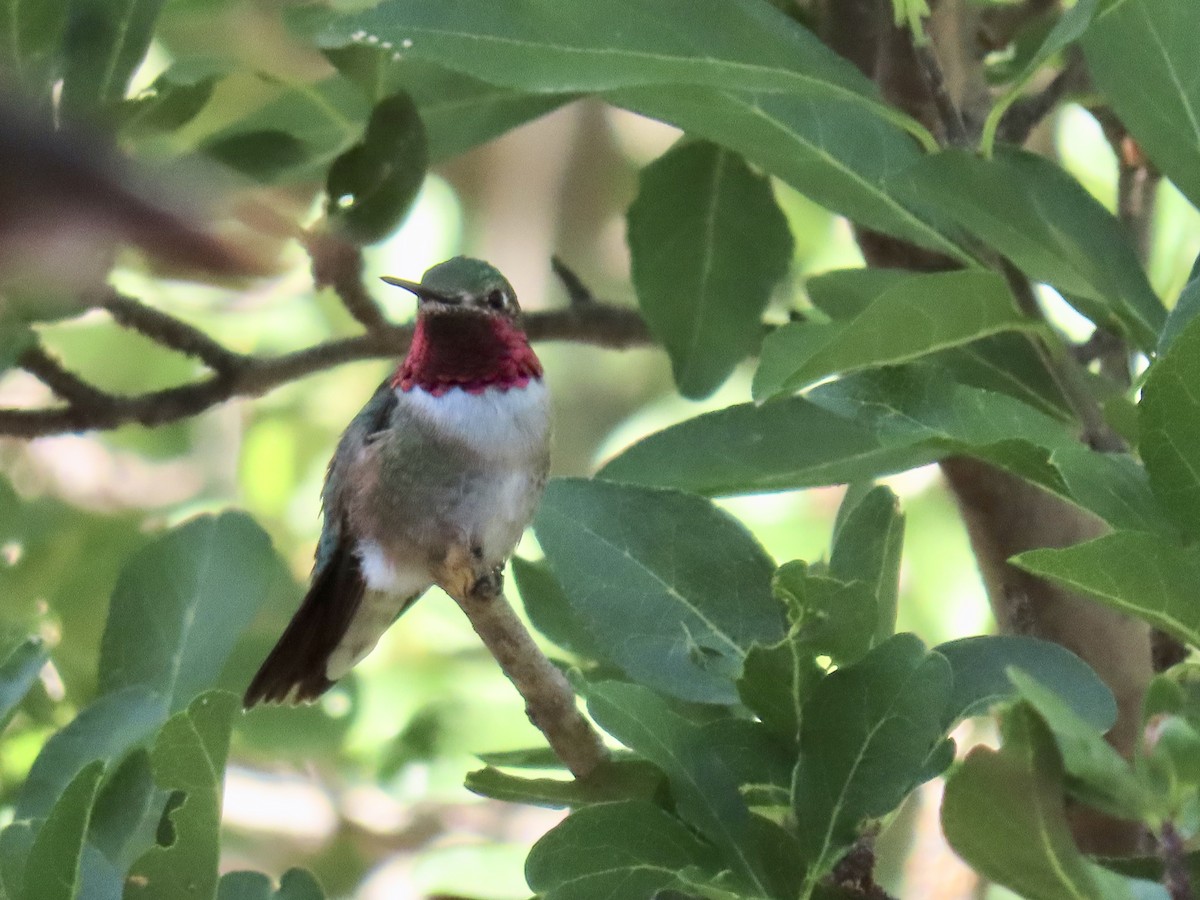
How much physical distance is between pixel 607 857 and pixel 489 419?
44.1 inches

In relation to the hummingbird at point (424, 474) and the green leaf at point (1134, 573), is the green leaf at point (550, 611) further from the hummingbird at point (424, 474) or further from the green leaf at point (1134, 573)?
the green leaf at point (1134, 573)

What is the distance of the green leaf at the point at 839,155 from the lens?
5.75ft

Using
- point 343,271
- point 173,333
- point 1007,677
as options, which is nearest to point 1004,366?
point 1007,677

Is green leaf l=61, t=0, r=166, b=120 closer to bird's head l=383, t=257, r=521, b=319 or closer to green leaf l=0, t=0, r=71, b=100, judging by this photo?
green leaf l=0, t=0, r=71, b=100

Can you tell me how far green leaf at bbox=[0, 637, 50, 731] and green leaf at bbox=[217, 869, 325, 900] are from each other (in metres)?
0.27

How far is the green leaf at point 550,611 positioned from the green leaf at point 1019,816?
78 cm

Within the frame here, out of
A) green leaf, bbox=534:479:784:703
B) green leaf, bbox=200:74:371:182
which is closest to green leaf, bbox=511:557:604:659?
green leaf, bbox=534:479:784:703

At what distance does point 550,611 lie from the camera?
1962 millimetres

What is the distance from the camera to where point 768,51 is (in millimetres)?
1583

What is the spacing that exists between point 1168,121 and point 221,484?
10.2ft

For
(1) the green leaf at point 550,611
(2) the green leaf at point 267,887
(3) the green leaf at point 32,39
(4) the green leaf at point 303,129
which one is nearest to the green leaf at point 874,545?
(1) the green leaf at point 550,611

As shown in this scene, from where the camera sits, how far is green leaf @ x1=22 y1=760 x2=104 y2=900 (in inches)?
54.0

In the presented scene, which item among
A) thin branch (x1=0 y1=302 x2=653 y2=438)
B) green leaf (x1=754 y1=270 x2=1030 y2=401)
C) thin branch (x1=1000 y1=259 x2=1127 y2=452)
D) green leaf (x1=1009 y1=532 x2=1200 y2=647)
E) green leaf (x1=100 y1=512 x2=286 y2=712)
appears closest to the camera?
green leaf (x1=1009 y1=532 x2=1200 y2=647)

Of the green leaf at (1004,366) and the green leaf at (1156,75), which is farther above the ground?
the green leaf at (1156,75)
